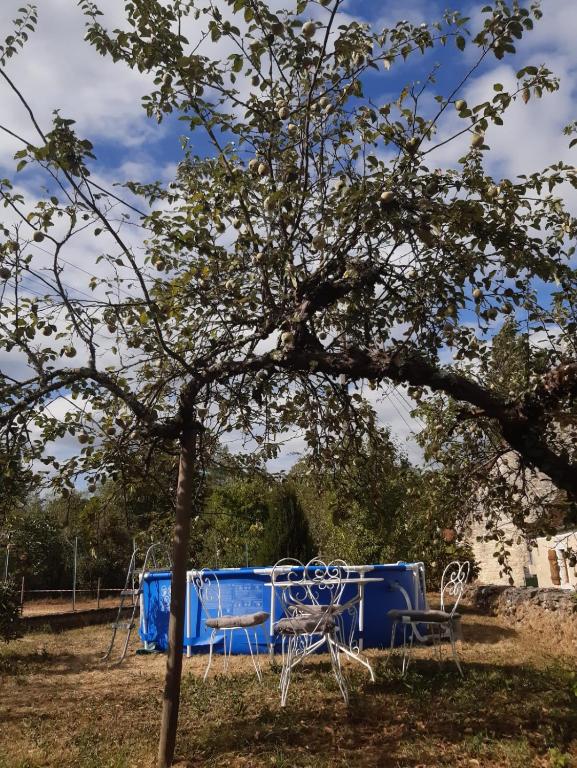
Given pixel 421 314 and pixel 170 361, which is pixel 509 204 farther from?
pixel 170 361

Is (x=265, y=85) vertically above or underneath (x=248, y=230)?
above

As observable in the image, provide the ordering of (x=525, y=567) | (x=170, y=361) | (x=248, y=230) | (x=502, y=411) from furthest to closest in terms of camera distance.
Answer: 1. (x=525, y=567)
2. (x=170, y=361)
3. (x=248, y=230)
4. (x=502, y=411)

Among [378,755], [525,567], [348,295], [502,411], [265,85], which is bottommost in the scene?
[378,755]

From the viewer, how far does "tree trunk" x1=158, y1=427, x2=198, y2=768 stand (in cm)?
394

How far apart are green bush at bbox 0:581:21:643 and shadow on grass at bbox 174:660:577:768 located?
3.78m

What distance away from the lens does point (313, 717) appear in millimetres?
4926

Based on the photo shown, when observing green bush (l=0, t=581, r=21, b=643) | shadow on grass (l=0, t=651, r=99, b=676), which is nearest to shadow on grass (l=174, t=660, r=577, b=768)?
shadow on grass (l=0, t=651, r=99, b=676)

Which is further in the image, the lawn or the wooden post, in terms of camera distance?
the wooden post

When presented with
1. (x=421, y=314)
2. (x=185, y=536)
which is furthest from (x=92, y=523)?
→ (x=421, y=314)

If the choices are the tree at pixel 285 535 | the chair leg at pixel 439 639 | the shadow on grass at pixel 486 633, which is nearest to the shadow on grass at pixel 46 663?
the tree at pixel 285 535

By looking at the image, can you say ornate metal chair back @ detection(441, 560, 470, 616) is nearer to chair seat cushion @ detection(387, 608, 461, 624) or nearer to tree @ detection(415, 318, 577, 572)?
chair seat cushion @ detection(387, 608, 461, 624)

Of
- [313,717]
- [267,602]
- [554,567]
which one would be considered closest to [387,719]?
[313,717]

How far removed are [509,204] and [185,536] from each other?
2.87m

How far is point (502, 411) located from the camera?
367cm
